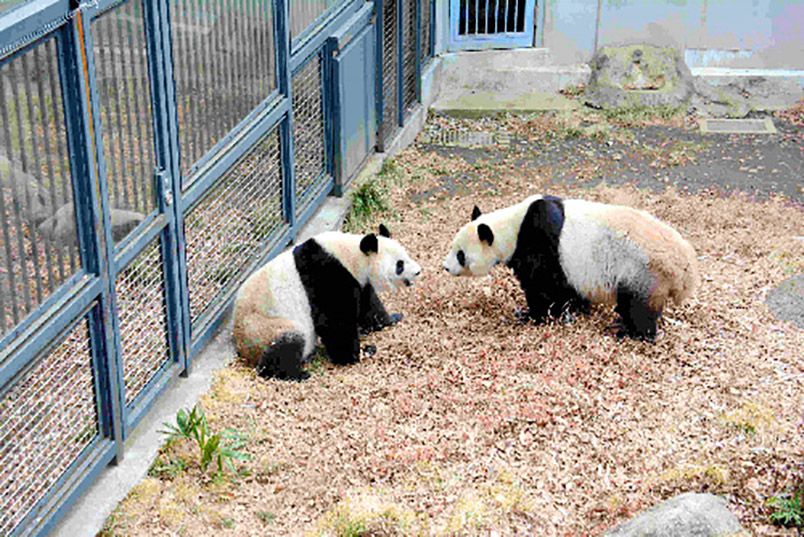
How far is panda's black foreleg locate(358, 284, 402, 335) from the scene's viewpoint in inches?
276

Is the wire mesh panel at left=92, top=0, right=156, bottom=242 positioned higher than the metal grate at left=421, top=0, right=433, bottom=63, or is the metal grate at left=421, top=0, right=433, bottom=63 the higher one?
the wire mesh panel at left=92, top=0, right=156, bottom=242

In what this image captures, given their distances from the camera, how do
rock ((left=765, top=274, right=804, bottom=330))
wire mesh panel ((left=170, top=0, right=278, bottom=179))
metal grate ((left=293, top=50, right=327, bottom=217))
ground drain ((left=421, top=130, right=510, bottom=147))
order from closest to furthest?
wire mesh panel ((left=170, top=0, right=278, bottom=179))
rock ((left=765, top=274, right=804, bottom=330))
metal grate ((left=293, top=50, right=327, bottom=217))
ground drain ((left=421, top=130, right=510, bottom=147))

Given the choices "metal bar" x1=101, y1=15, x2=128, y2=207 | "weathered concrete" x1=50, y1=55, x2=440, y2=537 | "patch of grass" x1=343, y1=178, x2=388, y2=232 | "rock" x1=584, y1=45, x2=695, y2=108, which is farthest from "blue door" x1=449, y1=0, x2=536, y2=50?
"metal bar" x1=101, y1=15, x2=128, y2=207

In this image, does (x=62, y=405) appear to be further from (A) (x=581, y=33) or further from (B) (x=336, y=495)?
(A) (x=581, y=33)

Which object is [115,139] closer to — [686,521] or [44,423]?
[44,423]

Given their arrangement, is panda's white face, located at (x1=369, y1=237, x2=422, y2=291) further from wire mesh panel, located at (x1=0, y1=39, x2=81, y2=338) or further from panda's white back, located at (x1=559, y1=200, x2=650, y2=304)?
wire mesh panel, located at (x1=0, y1=39, x2=81, y2=338)

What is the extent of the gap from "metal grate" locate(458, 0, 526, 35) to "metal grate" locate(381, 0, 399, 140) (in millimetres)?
2597

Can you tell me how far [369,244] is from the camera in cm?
648

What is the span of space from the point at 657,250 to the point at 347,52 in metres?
3.89

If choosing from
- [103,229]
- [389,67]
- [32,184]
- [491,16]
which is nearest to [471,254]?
[103,229]

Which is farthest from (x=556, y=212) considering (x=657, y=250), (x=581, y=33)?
(x=581, y=33)

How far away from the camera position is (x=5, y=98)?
415 cm

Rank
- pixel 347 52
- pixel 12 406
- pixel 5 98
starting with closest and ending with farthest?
pixel 5 98
pixel 12 406
pixel 347 52

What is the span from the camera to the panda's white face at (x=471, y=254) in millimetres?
6879
